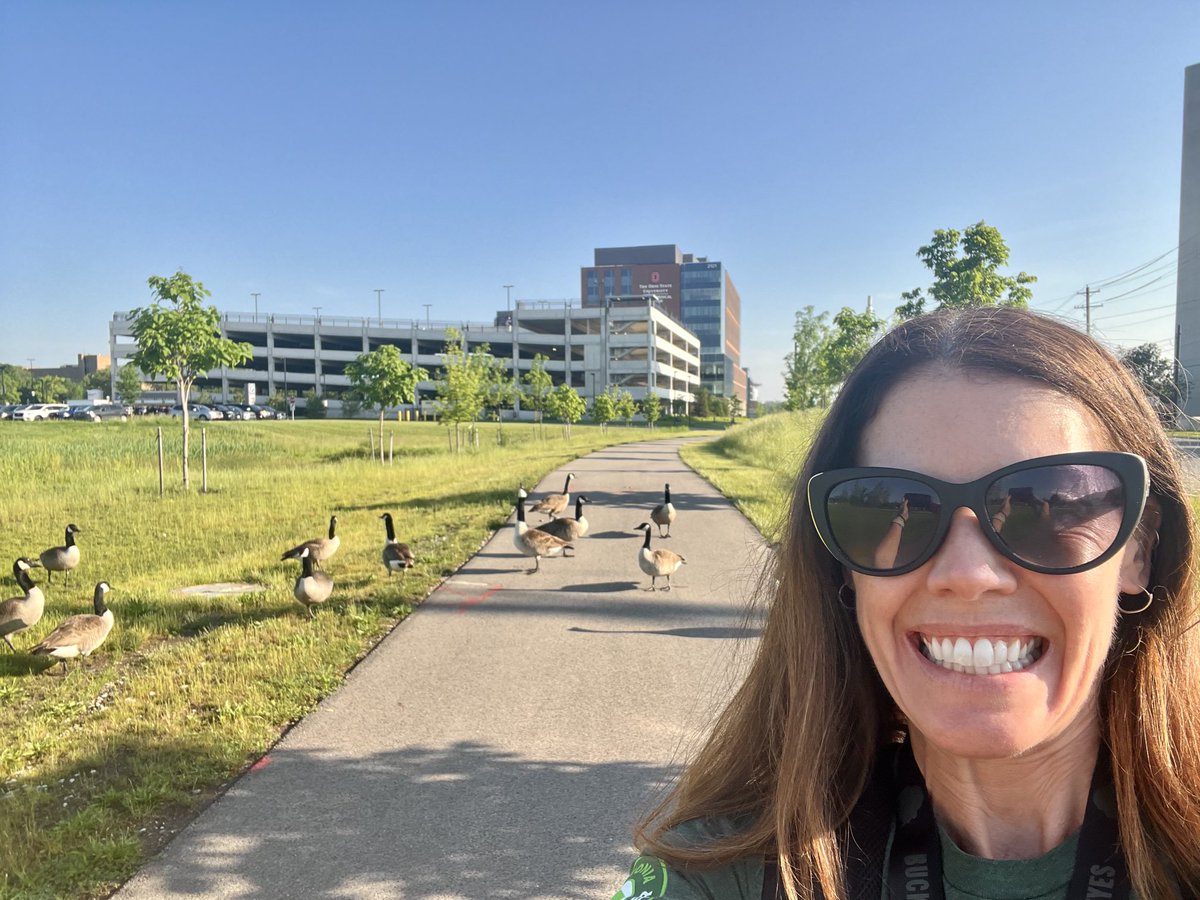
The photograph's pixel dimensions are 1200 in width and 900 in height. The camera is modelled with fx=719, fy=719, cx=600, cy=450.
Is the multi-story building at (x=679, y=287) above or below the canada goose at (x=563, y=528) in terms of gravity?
above

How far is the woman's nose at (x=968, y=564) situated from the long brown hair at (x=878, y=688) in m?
0.26

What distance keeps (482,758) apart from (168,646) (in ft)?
11.7

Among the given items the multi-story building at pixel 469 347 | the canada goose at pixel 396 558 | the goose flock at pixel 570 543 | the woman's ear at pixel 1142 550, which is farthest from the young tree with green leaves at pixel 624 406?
the woman's ear at pixel 1142 550

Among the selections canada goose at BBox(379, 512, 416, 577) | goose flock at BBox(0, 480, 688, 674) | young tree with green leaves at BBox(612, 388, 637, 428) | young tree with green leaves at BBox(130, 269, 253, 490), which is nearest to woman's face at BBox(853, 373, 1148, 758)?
goose flock at BBox(0, 480, 688, 674)

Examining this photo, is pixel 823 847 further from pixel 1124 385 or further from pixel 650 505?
pixel 650 505

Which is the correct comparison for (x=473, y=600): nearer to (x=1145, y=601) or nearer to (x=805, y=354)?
(x=1145, y=601)

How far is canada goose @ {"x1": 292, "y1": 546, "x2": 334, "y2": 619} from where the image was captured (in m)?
6.69

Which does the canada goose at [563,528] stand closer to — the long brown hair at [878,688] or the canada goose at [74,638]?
the canada goose at [74,638]

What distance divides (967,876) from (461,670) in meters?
4.66

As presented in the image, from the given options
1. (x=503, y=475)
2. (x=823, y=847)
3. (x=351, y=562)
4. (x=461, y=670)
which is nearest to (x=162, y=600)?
(x=351, y=562)

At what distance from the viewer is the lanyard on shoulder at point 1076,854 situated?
3.63 feet

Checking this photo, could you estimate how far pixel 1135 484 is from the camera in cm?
115

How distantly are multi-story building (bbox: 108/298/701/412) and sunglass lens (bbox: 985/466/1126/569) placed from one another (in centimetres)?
8581

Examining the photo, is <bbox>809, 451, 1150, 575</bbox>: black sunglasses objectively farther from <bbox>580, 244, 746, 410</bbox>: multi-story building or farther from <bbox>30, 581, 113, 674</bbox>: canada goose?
<bbox>580, 244, 746, 410</bbox>: multi-story building
